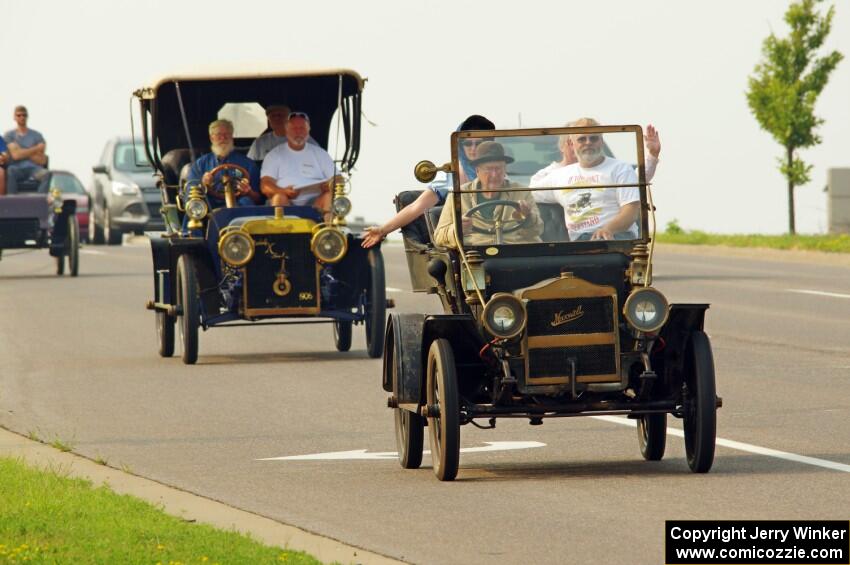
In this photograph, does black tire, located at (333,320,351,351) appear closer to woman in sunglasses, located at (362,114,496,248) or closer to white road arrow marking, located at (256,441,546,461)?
woman in sunglasses, located at (362,114,496,248)

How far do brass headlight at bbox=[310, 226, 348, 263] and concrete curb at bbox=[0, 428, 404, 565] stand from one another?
16.9 ft

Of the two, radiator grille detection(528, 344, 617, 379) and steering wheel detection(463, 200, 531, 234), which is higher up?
steering wheel detection(463, 200, 531, 234)

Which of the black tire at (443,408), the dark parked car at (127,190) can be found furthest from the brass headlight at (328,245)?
the dark parked car at (127,190)

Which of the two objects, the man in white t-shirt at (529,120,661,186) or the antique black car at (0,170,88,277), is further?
the antique black car at (0,170,88,277)

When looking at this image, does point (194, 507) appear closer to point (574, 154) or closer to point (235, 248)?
point (574, 154)

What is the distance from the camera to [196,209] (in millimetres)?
17703

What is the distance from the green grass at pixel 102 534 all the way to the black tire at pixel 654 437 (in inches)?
116

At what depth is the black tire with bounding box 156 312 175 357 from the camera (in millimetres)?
18234

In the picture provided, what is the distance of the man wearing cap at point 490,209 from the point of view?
11.0 m

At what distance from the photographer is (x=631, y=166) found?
1138cm

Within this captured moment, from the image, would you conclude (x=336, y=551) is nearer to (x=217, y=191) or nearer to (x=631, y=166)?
(x=631, y=166)

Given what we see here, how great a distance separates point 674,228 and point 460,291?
35519 millimetres

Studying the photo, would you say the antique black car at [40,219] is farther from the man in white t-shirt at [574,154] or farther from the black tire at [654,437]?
the black tire at [654,437]

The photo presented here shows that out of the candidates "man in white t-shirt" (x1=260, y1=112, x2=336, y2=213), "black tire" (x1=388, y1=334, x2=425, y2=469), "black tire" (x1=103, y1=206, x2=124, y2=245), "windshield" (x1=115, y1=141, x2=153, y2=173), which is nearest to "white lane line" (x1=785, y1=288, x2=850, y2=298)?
"man in white t-shirt" (x1=260, y1=112, x2=336, y2=213)
